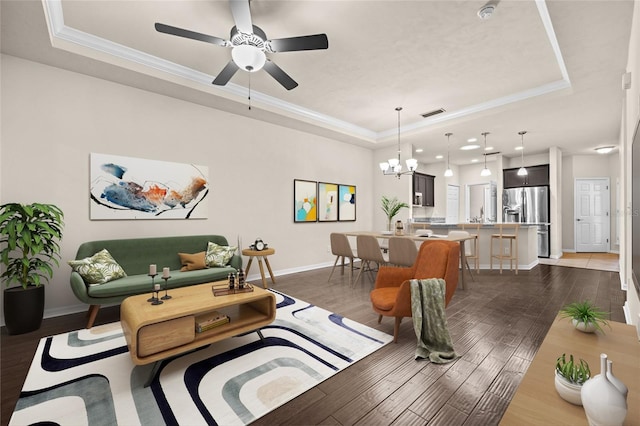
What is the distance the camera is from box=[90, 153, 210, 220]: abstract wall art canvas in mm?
3627

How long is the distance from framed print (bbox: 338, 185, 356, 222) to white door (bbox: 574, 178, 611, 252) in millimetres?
6680

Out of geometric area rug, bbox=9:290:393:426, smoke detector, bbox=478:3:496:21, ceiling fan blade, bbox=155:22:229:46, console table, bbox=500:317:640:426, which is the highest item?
smoke detector, bbox=478:3:496:21

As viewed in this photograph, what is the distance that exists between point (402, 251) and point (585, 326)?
243cm

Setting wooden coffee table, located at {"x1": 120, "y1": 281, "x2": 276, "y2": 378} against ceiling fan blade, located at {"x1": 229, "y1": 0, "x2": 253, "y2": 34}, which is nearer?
wooden coffee table, located at {"x1": 120, "y1": 281, "x2": 276, "y2": 378}

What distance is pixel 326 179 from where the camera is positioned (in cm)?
627

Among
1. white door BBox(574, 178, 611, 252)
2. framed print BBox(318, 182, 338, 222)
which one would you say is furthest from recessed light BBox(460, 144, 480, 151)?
white door BBox(574, 178, 611, 252)

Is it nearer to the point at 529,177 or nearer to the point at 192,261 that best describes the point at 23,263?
the point at 192,261

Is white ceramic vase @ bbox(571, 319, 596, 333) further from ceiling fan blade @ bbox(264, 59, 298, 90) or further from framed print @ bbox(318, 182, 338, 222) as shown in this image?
framed print @ bbox(318, 182, 338, 222)

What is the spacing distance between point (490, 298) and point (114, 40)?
18.5ft

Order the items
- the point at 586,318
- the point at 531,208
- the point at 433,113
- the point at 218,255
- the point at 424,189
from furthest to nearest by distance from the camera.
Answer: the point at 424,189 → the point at 531,208 → the point at 433,113 → the point at 218,255 → the point at 586,318

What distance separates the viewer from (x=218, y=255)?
4.04 meters

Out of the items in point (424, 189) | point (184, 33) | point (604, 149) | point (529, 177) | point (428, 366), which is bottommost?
point (428, 366)

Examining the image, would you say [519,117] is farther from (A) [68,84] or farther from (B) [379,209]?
(A) [68,84]

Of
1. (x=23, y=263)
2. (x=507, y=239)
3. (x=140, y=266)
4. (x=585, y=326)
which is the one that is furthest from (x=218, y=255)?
(x=507, y=239)
